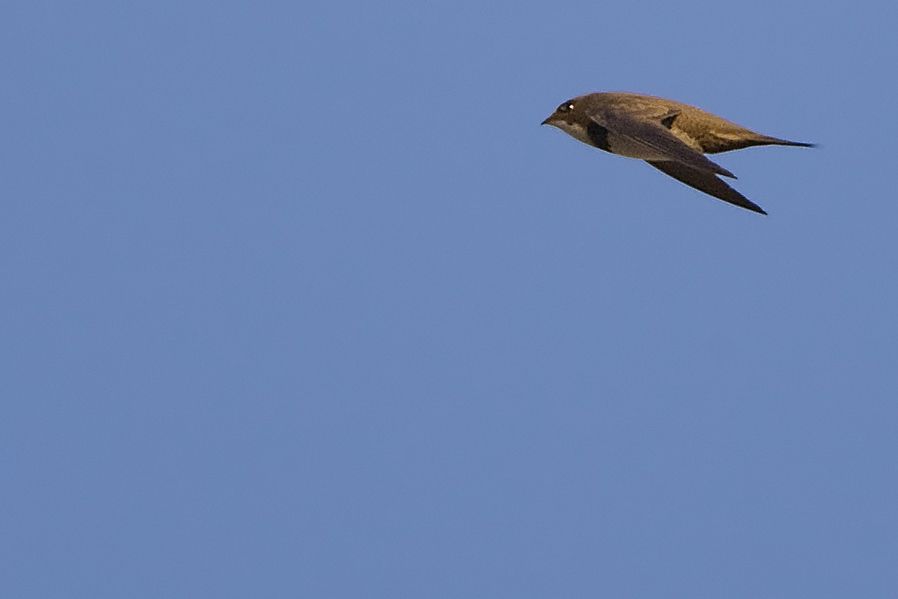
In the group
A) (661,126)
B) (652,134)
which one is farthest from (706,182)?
(652,134)

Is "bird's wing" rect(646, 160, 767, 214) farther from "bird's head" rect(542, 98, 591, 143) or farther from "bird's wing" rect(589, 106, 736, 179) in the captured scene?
"bird's head" rect(542, 98, 591, 143)

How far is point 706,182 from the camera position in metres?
10.5

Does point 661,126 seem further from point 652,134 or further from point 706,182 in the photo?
point 706,182

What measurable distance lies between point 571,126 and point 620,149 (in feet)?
2.72

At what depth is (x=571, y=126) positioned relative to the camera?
10.7m

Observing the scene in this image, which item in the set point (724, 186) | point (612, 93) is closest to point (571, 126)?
point (612, 93)

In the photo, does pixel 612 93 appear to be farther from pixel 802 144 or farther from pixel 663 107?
pixel 802 144

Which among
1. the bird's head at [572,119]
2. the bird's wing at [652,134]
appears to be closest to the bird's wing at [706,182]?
the bird's wing at [652,134]

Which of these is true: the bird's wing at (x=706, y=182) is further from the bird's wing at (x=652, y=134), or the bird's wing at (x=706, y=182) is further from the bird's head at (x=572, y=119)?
the bird's head at (x=572, y=119)

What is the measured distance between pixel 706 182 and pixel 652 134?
1.11 meters

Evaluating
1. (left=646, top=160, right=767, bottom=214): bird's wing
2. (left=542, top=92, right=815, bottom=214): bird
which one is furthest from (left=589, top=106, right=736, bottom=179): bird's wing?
(left=646, top=160, right=767, bottom=214): bird's wing

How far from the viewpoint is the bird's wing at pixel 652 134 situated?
887 cm

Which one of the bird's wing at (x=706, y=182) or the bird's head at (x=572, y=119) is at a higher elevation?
the bird's head at (x=572, y=119)

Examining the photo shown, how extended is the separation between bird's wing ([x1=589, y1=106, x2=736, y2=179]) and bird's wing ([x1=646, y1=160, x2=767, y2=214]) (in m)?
0.39
